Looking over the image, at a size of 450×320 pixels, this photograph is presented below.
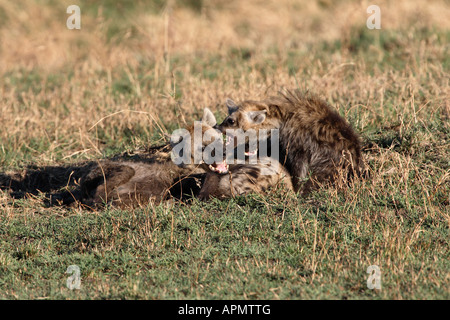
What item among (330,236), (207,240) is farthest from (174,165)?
(330,236)

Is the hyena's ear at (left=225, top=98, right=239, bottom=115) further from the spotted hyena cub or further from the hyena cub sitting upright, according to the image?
the hyena cub sitting upright

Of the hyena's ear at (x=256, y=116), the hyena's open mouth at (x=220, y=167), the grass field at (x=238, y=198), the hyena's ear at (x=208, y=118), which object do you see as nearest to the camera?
the grass field at (x=238, y=198)

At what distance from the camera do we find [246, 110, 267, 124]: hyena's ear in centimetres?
648

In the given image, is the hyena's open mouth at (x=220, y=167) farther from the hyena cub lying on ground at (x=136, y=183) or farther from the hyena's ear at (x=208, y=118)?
the hyena's ear at (x=208, y=118)

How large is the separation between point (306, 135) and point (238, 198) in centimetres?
89

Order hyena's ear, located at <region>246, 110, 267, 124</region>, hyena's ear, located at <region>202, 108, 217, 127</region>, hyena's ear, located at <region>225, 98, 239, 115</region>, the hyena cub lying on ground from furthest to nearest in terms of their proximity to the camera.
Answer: hyena's ear, located at <region>202, 108, 217, 127</region> < hyena's ear, located at <region>225, 98, 239, 115</region> < hyena's ear, located at <region>246, 110, 267, 124</region> < the hyena cub lying on ground

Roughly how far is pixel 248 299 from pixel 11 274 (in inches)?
70.5

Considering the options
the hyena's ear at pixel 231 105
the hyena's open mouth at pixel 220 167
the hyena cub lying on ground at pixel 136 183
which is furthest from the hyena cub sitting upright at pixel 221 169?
the hyena's ear at pixel 231 105

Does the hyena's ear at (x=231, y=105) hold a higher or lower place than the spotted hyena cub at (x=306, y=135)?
higher

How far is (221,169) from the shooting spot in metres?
6.41

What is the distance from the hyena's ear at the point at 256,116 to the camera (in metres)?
6.48

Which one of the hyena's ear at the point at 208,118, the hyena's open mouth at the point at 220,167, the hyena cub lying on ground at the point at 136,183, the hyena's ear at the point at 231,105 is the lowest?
the hyena cub lying on ground at the point at 136,183

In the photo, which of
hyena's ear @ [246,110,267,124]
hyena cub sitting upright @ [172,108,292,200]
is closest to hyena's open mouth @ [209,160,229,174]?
hyena cub sitting upright @ [172,108,292,200]

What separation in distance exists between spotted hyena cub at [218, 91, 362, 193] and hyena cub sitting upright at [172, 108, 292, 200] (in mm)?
150
